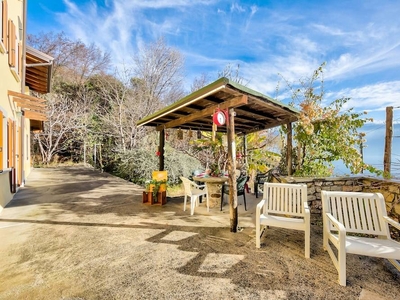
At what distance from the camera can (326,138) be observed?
5203 mm

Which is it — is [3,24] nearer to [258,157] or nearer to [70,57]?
[258,157]

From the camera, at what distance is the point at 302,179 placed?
487cm

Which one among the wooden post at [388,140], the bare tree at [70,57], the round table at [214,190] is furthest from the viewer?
the bare tree at [70,57]

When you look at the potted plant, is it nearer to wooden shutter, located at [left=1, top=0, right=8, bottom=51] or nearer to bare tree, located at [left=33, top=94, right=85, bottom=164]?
wooden shutter, located at [left=1, top=0, right=8, bottom=51]

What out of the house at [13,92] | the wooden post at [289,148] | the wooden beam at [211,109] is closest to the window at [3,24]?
the house at [13,92]

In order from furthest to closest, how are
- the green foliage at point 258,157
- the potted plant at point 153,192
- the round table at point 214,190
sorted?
the green foliage at point 258,157 < the potted plant at point 153,192 < the round table at point 214,190

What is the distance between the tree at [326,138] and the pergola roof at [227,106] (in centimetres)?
41

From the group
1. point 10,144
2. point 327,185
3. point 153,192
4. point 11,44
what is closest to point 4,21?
point 11,44

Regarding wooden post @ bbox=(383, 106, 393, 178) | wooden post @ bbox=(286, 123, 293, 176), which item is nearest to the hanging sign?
wooden post @ bbox=(286, 123, 293, 176)

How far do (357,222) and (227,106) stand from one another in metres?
2.75

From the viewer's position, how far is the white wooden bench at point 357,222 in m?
2.65

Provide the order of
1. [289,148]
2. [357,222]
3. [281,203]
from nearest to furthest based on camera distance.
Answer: [357,222]
[281,203]
[289,148]

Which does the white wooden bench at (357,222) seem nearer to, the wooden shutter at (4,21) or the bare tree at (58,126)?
the wooden shutter at (4,21)

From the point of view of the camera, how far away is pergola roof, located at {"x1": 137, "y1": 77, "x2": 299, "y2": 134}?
3.63 metres
